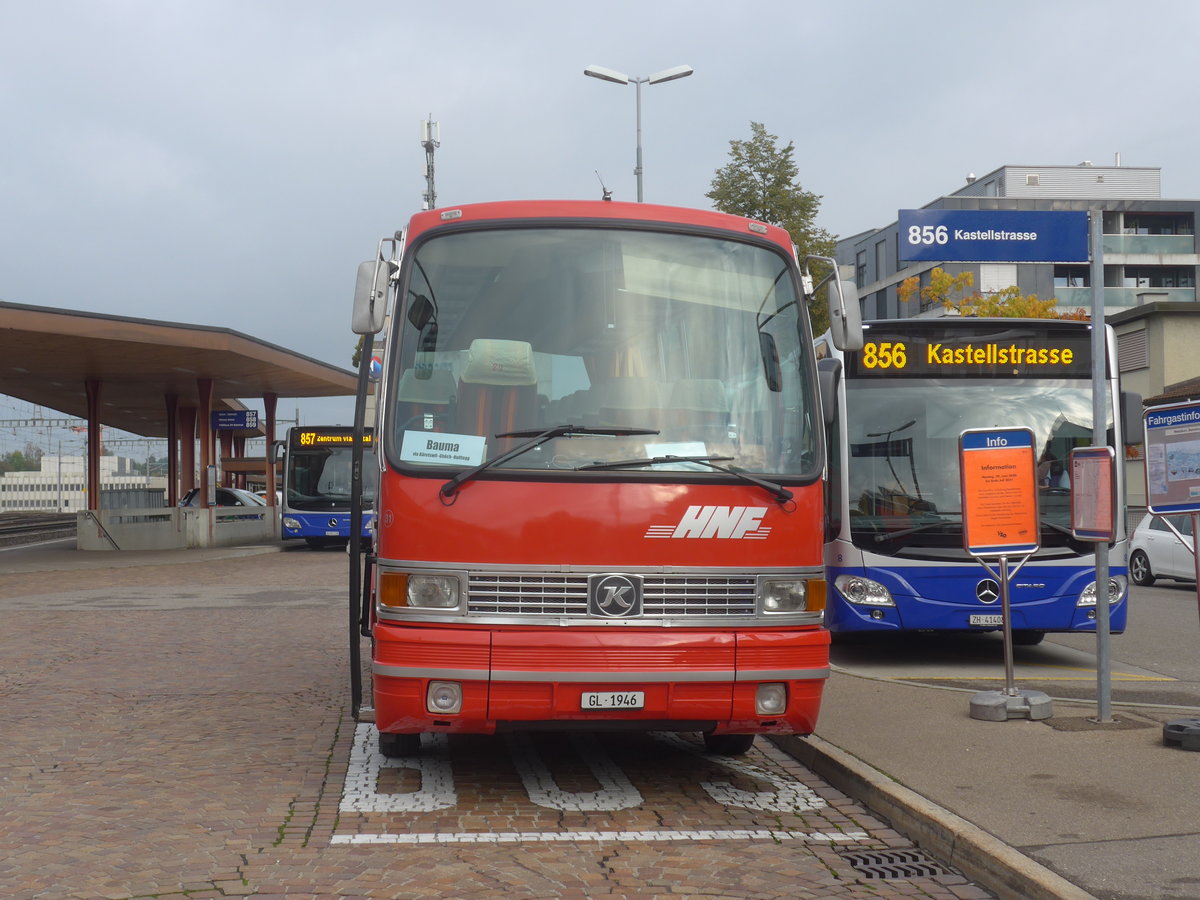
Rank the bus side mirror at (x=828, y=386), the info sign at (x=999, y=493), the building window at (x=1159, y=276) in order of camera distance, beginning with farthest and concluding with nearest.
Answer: the building window at (x=1159, y=276), the info sign at (x=999, y=493), the bus side mirror at (x=828, y=386)

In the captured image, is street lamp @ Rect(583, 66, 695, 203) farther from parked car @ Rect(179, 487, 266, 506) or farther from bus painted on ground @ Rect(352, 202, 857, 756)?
bus painted on ground @ Rect(352, 202, 857, 756)

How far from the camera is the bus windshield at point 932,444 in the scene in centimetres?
1086

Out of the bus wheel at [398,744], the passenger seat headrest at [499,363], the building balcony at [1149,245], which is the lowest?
the bus wheel at [398,744]

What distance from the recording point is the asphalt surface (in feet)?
15.9

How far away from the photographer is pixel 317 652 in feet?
40.0

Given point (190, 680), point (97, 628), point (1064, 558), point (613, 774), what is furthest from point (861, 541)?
point (97, 628)

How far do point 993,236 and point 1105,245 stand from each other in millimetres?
53033

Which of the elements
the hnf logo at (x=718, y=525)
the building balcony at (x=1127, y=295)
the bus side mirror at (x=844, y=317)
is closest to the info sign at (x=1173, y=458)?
the bus side mirror at (x=844, y=317)

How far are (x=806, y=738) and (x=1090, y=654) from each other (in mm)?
6087

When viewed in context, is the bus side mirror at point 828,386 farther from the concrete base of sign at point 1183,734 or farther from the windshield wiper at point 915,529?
the windshield wiper at point 915,529

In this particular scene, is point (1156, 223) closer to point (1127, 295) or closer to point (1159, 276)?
point (1159, 276)

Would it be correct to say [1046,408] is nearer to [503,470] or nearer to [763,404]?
[763,404]

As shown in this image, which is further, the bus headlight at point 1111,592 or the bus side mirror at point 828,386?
the bus headlight at point 1111,592

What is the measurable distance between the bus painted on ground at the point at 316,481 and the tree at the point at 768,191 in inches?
466
